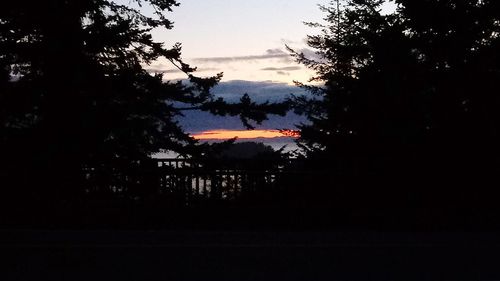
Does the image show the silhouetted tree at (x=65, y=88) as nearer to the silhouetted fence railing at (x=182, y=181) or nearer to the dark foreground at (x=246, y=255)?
the silhouetted fence railing at (x=182, y=181)

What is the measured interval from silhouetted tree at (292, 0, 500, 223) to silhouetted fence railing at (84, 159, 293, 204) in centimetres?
179

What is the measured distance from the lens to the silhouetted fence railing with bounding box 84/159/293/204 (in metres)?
16.8

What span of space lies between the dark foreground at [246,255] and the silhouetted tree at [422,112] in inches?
160

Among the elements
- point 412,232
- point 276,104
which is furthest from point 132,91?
point 412,232

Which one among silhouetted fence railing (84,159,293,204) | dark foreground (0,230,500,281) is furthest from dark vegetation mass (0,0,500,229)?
dark foreground (0,230,500,281)

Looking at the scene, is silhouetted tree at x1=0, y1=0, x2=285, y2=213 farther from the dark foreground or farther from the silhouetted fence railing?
the dark foreground

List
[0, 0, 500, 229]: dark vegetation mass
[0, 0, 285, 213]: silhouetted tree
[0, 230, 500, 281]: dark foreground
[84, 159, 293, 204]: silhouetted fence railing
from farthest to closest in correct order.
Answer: [0, 0, 285, 213]: silhouetted tree
[84, 159, 293, 204]: silhouetted fence railing
[0, 0, 500, 229]: dark vegetation mass
[0, 230, 500, 281]: dark foreground

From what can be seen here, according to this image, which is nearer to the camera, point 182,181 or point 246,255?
point 246,255

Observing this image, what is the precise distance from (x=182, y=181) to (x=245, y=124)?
31.0ft

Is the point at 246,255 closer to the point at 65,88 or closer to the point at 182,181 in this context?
the point at 182,181

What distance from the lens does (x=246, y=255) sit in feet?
33.6

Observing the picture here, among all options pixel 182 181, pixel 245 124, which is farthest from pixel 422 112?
pixel 245 124

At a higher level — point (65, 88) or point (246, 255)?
point (65, 88)

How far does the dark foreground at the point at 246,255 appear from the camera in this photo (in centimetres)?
909
